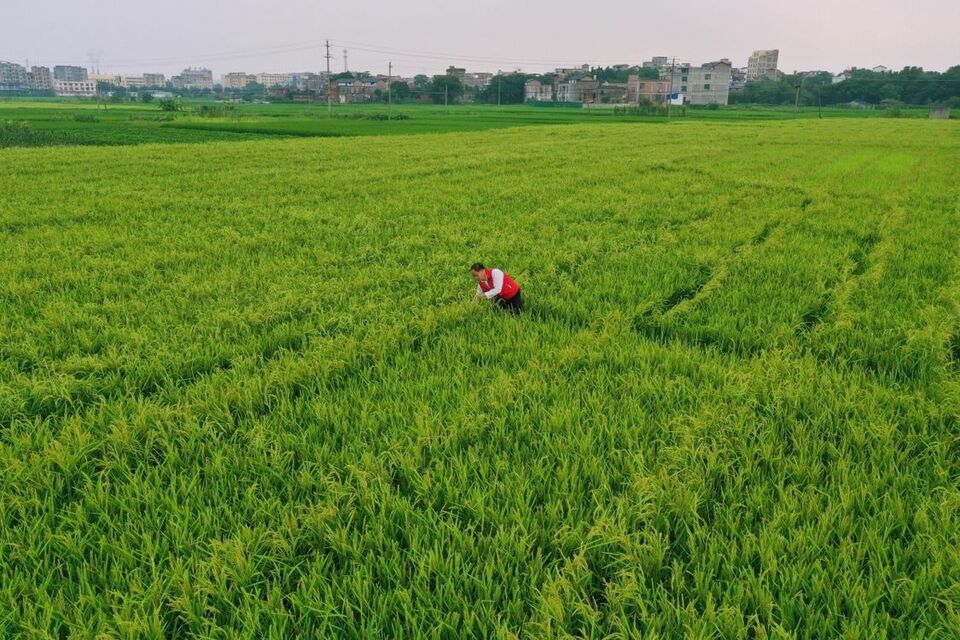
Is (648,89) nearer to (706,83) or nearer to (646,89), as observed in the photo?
(646,89)

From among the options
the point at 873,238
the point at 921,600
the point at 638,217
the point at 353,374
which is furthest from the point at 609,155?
the point at 921,600

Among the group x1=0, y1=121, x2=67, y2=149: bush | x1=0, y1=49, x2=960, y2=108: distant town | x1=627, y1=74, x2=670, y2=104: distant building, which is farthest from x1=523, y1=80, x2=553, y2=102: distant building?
x1=0, y1=121, x2=67, y2=149: bush

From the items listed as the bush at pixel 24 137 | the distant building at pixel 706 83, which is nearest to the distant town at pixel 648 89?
the distant building at pixel 706 83

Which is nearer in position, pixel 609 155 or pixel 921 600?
pixel 921 600

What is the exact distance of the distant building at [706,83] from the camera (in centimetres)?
11362

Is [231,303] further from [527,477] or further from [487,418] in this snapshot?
[527,477]

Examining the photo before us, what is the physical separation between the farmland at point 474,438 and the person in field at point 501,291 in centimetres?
30

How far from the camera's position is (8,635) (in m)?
2.04

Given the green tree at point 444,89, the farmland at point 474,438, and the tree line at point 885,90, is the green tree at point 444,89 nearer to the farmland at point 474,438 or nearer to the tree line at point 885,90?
the tree line at point 885,90

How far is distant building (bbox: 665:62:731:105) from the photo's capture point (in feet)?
373

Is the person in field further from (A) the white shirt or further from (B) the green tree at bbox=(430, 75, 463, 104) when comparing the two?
(B) the green tree at bbox=(430, 75, 463, 104)

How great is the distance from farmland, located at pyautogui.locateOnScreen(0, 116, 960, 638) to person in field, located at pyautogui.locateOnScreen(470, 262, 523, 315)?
0.97 feet

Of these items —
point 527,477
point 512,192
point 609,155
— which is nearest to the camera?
point 527,477

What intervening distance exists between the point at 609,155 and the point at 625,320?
18.2 m
